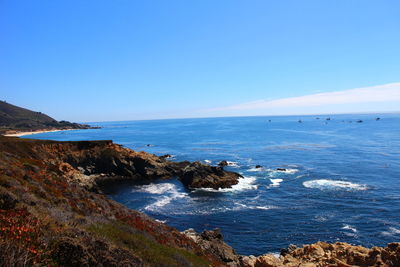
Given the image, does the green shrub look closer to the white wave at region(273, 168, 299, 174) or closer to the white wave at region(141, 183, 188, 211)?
the white wave at region(141, 183, 188, 211)

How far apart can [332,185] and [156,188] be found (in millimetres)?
32168

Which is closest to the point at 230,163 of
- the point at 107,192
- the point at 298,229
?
the point at 107,192

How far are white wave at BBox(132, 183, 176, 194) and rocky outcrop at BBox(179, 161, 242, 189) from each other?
324 cm

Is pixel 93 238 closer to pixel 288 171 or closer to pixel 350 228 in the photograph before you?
pixel 350 228

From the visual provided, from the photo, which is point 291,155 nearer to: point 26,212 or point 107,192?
point 107,192

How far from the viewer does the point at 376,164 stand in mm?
57719

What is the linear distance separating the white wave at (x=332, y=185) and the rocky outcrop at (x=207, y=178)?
1377cm

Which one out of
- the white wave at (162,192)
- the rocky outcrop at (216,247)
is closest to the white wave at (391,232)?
the rocky outcrop at (216,247)

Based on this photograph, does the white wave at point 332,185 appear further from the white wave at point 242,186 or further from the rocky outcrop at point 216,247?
the rocky outcrop at point 216,247

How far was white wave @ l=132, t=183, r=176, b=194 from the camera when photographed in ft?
150

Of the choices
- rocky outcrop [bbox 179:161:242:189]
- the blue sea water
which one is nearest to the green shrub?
the blue sea water

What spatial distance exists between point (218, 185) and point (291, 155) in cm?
3689

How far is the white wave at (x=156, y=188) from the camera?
45.7 metres

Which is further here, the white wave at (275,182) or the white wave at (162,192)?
the white wave at (275,182)
